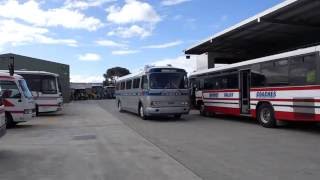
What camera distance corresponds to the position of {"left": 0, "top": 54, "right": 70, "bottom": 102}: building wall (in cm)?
5025

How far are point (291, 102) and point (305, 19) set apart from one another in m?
10.1

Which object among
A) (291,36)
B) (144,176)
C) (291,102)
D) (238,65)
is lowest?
(144,176)

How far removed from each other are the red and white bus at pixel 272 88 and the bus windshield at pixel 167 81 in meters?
1.94

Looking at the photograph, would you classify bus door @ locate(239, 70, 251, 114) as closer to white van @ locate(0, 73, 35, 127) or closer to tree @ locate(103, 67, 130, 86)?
white van @ locate(0, 73, 35, 127)

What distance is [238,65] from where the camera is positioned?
21469 mm

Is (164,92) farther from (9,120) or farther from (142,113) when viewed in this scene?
(9,120)

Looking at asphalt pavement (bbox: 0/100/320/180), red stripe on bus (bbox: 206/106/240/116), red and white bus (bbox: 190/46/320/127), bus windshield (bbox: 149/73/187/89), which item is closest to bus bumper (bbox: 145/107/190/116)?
bus windshield (bbox: 149/73/187/89)

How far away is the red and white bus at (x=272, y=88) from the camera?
15.7 m

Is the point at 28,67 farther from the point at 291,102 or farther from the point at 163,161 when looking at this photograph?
the point at 163,161

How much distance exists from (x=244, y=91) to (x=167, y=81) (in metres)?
4.31

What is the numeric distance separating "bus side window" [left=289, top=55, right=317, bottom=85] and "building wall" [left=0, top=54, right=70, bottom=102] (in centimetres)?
3818

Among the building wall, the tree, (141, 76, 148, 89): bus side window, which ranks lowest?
(141, 76, 148, 89): bus side window

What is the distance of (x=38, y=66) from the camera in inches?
2250

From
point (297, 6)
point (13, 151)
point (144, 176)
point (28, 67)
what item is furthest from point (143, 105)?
point (28, 67)
